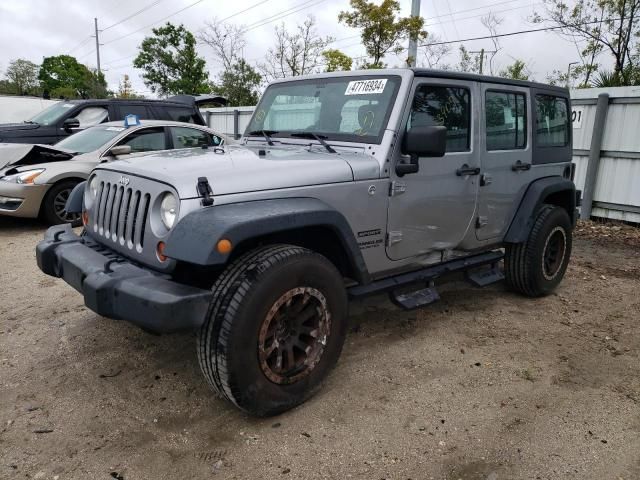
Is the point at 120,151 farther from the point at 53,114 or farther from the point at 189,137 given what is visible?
the point at 53,114

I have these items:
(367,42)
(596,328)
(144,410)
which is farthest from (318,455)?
(367,42)

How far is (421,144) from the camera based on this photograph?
310 centimetres

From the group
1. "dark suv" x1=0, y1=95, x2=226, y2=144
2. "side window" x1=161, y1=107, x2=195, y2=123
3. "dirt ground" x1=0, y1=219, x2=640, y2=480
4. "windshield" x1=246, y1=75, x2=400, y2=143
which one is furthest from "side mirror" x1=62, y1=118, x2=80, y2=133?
"windshield" x1=246, y1=75, x2=400, y2=143

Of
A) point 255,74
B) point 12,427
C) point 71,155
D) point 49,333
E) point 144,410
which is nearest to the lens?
point 12,427

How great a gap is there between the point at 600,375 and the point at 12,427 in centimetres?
352

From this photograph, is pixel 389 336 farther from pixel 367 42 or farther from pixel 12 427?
pixel 367 42

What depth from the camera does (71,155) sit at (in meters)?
7.18

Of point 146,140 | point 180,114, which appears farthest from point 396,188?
point 180,114

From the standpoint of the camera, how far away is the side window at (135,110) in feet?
30.1

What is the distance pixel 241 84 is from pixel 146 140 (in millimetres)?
18569

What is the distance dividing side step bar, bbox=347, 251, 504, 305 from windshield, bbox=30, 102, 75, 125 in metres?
7.91

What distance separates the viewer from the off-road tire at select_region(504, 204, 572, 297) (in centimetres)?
454

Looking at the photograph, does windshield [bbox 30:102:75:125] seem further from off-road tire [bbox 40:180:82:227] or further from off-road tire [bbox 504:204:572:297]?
off-road tire [bbox 504:204:572:297]

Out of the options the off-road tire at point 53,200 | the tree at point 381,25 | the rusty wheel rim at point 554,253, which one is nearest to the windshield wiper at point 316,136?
Answer: the rusty wheel rim at point 554,253
